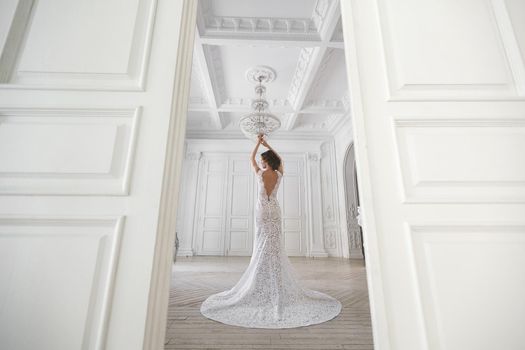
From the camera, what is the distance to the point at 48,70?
108 centimetres

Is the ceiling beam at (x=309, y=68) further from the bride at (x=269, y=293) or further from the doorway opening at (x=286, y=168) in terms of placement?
the bride at (x=269, y=293)

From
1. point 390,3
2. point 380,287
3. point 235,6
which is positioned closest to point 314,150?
point 235,6

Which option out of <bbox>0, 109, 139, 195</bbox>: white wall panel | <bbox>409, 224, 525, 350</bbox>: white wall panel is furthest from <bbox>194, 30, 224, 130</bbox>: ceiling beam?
<bbox>409, 224, 525, 350</bbox>: white wall panel

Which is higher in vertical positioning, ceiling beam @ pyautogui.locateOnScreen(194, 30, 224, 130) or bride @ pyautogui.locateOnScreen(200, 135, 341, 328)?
ceiling beam @ pyautogui.locateOnScreen(194, 30, 224, 130)

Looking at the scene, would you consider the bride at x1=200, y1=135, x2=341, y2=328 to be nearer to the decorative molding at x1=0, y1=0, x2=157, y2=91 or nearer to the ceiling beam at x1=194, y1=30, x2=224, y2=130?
the decorative molding at x1=0, y1=0, x2=157, y2=91

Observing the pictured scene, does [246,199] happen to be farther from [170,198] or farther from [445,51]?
[445,51]

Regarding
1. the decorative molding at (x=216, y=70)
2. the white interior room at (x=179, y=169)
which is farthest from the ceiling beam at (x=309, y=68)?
the white interior room at (x=179, y=169)

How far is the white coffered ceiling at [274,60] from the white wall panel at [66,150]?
9.88ft

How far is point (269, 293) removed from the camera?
2.22 m

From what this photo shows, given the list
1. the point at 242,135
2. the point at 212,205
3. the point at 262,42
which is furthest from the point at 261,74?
the point at 212,205

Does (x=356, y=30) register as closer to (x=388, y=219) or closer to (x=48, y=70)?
(x=388, y=219)

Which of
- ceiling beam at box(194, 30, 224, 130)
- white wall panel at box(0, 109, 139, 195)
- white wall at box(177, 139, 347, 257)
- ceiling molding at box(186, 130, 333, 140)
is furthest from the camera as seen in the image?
ceiling molding at box(186, 130, 333, 140)

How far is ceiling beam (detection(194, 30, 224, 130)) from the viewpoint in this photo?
391 centimetres

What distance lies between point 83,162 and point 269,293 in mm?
1852
